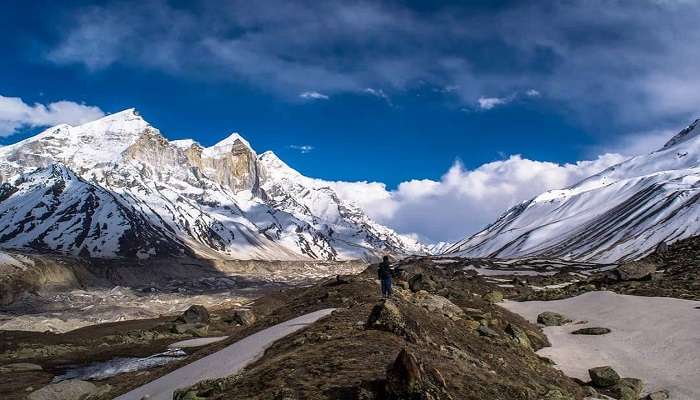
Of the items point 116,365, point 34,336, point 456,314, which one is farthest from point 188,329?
point 456,314

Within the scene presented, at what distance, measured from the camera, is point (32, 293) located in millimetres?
146875

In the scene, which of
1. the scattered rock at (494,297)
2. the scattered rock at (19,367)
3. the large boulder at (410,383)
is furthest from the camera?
the scattered rock at (494,297)

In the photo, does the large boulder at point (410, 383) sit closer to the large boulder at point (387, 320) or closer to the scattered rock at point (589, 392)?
the large boulder at point (387, 320)

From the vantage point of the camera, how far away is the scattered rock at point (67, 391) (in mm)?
24203

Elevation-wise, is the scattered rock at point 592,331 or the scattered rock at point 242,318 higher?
the scattered rock at point 242,318

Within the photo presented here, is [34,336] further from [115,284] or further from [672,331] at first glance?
[115,284]

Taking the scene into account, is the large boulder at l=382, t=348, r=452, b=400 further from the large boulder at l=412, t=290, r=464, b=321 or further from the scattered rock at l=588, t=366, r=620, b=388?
the large boulder at l=412, t=290, r=464, b=321

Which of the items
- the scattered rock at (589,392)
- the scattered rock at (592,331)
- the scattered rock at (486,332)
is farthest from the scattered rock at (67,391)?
the scattered rock at (592,331)

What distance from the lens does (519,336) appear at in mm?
28141

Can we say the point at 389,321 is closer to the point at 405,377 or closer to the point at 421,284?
the point at 405,377

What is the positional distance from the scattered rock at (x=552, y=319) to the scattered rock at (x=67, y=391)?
26989mm

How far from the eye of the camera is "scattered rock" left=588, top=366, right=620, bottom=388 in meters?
21.9

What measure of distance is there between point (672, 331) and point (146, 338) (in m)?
39.4

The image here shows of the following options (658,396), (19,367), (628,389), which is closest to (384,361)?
(628,389)
